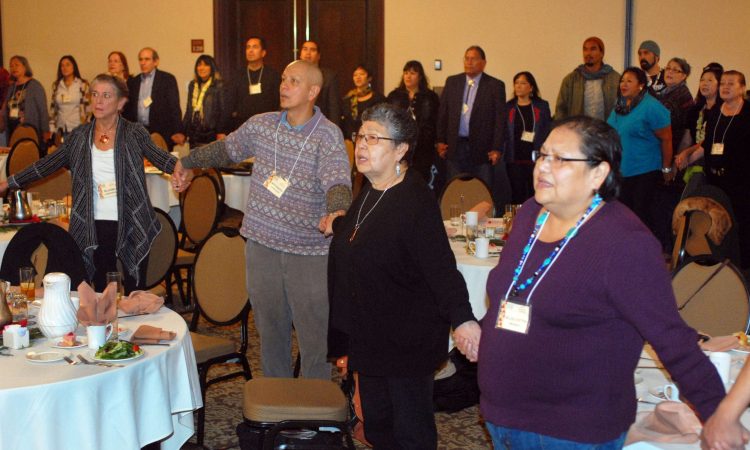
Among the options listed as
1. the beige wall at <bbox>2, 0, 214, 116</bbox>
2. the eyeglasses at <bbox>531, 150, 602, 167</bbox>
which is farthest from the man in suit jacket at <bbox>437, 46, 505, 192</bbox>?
the eyeglasses at <bbox>531, 150, 602, 167</bbox>

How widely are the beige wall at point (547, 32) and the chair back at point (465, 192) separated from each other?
14.6 feet

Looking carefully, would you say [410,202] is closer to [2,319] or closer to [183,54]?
[2,319]

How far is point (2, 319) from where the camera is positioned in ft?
11.3

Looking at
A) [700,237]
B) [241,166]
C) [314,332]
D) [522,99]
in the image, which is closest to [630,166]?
[522,99]

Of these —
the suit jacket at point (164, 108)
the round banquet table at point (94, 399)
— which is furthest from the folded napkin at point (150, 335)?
the suit jacket at point (164, 108)

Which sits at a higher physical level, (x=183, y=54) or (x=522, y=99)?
(x=183, y=54)

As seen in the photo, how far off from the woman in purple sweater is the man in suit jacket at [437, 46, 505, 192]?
7193 mm

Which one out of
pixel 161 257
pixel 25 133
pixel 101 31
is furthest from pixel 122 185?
pixel 101 31

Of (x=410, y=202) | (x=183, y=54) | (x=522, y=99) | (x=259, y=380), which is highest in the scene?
(x=183, y=54)

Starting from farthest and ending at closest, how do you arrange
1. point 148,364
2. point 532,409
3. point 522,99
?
point 522,99, point 148,364, point 532,409

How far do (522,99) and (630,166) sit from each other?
1.83m

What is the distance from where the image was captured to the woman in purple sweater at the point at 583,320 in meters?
2.16

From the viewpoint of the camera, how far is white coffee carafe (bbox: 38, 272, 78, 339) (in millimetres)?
3330

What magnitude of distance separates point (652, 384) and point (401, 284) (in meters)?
0.91
